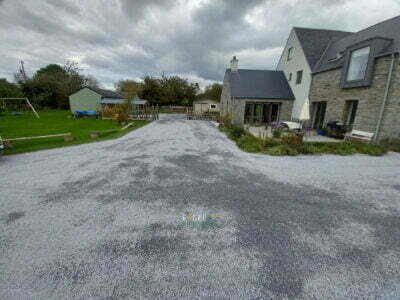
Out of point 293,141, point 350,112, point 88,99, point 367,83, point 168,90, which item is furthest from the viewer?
point 168,90

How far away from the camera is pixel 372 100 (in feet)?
31.3

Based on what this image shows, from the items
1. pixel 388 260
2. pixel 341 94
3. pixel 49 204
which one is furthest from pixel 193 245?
pixel 341 94

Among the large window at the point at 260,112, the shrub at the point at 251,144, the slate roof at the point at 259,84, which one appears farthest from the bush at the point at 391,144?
the large window at the point at 260,112

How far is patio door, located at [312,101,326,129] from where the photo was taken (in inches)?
527

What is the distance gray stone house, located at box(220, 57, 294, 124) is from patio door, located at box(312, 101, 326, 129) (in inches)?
109

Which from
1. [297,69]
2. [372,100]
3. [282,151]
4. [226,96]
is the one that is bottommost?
[282,151]

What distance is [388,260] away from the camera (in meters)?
2.37

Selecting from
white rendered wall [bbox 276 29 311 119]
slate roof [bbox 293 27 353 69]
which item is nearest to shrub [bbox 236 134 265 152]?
white rendered wall [bbox 276 29 311 119]

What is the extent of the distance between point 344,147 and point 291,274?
8065mm

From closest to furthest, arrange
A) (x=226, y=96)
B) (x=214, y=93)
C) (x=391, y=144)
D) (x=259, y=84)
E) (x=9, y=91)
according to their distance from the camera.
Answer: (x=391, y=144), (x=259, y=84), (x=226, y=96), (x=9, y=91), (x=214, y=93)

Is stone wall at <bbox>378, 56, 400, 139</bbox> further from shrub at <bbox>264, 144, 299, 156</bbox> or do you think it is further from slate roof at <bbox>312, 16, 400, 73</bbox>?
shrub at <bbox>264, 144, 299, 156</bbox>

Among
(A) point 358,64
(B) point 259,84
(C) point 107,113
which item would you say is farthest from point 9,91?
(A) point 358,64

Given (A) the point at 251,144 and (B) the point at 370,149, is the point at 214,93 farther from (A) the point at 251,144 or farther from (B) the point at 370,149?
(B) the point at 370,149

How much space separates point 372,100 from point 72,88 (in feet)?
148
